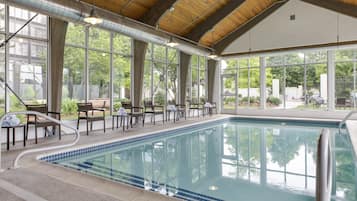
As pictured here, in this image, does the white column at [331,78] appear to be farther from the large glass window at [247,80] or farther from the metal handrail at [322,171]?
the metal handrail at [322,171]

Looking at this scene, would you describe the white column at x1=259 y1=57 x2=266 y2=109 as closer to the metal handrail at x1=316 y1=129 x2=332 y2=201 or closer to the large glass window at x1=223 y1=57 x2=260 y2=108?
the large glass window at x1=223 y1=57 x2=260 y2=108

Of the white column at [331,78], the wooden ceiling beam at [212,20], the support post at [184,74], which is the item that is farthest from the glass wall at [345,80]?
the support post at [184,74]

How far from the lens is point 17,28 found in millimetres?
5922

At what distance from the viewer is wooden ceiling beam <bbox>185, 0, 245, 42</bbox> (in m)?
9.89

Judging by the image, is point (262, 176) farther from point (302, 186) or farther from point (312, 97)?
point (312, 97)

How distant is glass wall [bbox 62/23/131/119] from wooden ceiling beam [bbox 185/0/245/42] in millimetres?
3406

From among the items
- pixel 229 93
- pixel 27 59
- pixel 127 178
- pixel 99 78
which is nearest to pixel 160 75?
pixel 99 78

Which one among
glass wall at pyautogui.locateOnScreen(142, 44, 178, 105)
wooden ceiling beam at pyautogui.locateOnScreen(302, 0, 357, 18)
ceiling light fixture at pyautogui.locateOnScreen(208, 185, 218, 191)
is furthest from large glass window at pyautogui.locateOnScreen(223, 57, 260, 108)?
ceiling light fixture at pyautogui.locateOnScreen(208, 185, 218, 191)

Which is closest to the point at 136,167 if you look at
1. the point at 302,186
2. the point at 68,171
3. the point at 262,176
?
the point at 68,171

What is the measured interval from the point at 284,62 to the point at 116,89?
329 inches

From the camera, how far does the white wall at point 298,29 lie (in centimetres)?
1027

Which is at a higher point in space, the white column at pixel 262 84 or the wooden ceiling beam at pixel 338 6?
the wooden ceiling beam at pixel 338 6

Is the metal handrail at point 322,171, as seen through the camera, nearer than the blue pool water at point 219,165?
Yes

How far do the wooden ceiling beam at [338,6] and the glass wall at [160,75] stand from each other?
644cm
